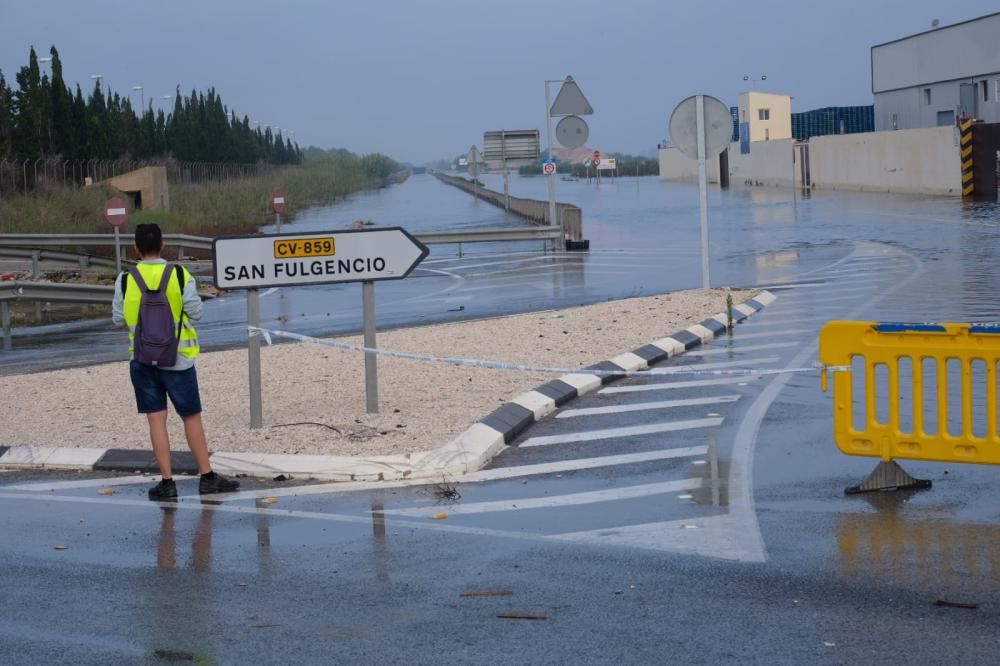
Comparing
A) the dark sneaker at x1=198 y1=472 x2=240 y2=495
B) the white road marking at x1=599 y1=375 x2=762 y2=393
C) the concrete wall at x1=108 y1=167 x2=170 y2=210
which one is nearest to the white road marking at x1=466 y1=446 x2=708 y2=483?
the dark sneaker at x1=198 y1=472 x2=240 y2=495

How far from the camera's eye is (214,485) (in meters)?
9.04

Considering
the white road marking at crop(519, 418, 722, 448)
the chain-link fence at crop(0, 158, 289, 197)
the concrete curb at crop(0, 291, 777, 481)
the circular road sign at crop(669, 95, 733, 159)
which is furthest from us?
the chain-link fence at crop(0, 158, 289, 197)

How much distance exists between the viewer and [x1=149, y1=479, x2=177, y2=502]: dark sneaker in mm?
8867

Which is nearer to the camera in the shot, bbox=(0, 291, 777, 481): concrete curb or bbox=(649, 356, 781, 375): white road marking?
bbox=(0, 291, 777, 481): concrete curb

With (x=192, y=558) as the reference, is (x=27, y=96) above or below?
above

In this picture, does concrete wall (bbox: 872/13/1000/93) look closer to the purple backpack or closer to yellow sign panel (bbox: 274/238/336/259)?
yellow sign panel (bbox: 274/238/336/259)

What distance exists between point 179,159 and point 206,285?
6628cm

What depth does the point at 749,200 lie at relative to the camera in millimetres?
59812

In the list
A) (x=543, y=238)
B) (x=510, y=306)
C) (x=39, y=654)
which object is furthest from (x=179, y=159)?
(x=39, y=654)

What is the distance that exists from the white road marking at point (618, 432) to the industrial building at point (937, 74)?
1968 inches

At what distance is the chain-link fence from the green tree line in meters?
0.90

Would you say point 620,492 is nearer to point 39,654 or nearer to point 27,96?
point 39,654

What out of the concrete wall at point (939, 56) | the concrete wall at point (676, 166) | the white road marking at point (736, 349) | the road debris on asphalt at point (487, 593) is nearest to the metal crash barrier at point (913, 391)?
the road debris on asphalt at point (487, 593)

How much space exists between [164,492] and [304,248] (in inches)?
109
